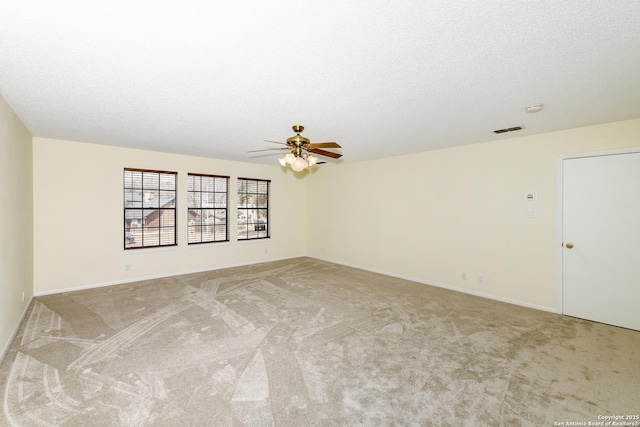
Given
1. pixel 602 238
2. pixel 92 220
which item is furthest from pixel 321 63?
pixel 92 220

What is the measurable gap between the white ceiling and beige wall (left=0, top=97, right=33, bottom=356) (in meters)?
0.36

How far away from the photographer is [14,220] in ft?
10.1

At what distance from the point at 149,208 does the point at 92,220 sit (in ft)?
2.94

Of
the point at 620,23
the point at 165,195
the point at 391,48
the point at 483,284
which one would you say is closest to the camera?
the point at 620,23

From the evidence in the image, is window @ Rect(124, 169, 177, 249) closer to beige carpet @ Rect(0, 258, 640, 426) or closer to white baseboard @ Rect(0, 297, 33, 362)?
beige carpet @ Rect(0, 258, 640, 426)

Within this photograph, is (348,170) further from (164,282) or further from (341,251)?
(164,282)

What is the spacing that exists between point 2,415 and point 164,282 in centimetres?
330

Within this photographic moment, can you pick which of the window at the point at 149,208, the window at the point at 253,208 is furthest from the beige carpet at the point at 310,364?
the window at the point at 253,208

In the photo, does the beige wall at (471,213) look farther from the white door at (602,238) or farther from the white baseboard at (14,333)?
the white baseboard at (14,333)

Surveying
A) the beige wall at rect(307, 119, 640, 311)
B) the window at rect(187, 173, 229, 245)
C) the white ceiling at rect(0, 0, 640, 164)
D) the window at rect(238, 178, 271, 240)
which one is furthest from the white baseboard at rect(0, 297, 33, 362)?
the beige wall at rect(307, 119, 640, 311)

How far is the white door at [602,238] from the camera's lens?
10.7ft

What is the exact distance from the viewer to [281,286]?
4.87 m

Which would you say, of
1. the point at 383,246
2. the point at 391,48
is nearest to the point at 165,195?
the point at 383,246

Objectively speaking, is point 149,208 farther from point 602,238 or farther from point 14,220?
point 602,238
